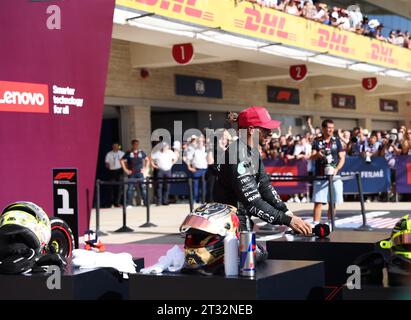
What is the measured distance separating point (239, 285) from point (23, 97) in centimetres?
716

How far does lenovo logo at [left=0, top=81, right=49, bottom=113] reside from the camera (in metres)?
9.93

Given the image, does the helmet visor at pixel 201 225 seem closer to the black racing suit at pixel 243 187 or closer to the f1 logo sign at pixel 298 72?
the black racing suit at pixel 243 187

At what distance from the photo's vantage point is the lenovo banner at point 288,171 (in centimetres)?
1893

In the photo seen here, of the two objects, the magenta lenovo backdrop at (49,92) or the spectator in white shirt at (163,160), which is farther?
the spectator in white shirt at (163,160)

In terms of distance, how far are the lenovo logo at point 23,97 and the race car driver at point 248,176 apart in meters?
5.85

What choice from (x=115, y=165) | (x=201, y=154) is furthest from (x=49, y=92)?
(x=201, y=154)

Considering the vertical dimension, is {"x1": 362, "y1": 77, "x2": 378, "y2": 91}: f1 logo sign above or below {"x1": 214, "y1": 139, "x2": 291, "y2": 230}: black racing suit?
above

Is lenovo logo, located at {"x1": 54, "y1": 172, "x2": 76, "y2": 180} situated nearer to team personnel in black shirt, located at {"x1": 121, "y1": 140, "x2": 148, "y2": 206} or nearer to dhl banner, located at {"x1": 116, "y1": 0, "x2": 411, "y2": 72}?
dhl banner, located at {"x1": 116, "y1": 0, "x2": 411, "y2": 72}

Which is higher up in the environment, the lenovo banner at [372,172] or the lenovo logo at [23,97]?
the lenovo logo at [23,97]

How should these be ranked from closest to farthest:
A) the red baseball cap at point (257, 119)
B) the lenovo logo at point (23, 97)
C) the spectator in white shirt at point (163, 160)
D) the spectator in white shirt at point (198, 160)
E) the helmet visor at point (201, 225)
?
the helmet visor at point (201, 225), the red baseball cap at point (257, 119), the lenovo logo at point (23, 97), the spectator in white shirt at point (163, 160), the spectator in white shirt at point (198, 160)

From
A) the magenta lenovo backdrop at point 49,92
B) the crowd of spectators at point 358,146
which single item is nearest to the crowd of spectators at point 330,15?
the crowd of spectators at point 358,146

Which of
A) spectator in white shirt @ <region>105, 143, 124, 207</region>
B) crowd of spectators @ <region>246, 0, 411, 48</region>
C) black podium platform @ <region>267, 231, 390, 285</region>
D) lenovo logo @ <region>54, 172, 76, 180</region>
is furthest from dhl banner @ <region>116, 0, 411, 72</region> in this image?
black podium platform @ <region>267, 231, 390, 285</region>

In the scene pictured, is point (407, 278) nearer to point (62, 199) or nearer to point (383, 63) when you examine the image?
point (62, 199)

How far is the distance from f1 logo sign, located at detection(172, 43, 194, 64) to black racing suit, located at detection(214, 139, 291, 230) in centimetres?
1428
